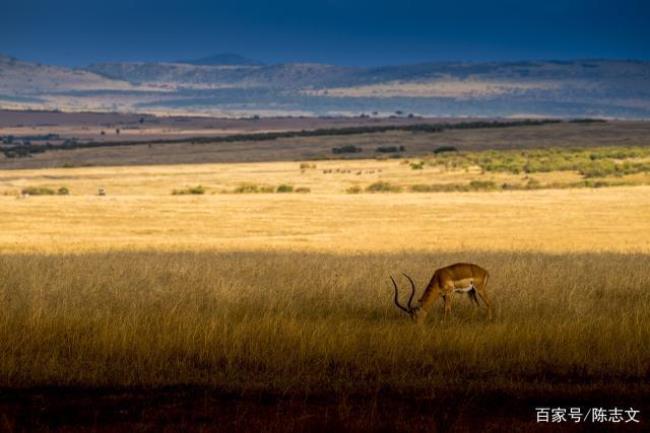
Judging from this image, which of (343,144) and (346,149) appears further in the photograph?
(343,144)

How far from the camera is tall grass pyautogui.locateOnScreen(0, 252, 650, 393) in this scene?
9703 millimetres

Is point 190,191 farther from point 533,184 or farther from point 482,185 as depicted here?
point 533,184

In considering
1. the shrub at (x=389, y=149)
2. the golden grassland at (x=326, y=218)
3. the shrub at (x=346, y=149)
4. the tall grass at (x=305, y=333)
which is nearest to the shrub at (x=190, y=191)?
the golden grassland at (x=326, y=218)

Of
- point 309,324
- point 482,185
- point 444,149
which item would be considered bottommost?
Result: point 444,149

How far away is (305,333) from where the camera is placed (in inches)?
435

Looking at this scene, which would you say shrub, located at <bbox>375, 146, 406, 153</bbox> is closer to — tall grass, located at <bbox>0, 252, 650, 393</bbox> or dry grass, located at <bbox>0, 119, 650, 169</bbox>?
dry grass, located at <bbox>0, 119, 650, 169</bbox>

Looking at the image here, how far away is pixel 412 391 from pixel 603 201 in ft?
114

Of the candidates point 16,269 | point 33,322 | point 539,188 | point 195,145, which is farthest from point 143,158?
point 33,322

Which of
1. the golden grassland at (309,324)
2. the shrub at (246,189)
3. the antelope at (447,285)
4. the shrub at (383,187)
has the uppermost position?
the antelope at (447,285)

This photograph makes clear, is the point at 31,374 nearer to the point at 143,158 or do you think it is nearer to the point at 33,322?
the point at 33,322

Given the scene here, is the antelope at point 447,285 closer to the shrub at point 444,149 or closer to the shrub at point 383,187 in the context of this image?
the shrub at point 383,187

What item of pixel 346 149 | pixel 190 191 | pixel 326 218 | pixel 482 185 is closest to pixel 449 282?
pixel 326 218

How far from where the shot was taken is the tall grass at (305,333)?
9703 millimetres

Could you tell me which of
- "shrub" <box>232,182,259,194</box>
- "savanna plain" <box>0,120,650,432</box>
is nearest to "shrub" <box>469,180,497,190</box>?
"shrub" <box>232,182,259,194</box>
